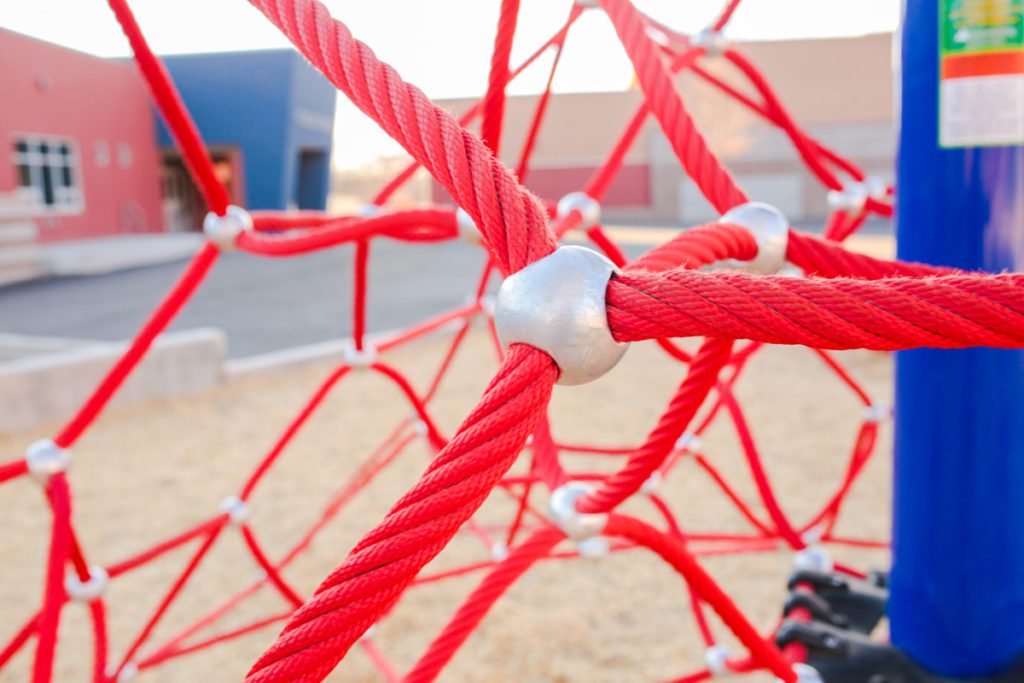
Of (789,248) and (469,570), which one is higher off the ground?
(789,248)

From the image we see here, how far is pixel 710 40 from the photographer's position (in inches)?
38.3

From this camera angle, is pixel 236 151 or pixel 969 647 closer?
pixel 969 647

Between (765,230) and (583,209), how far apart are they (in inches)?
19.4

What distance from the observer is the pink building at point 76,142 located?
7.43m

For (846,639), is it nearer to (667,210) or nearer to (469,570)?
(469,570)

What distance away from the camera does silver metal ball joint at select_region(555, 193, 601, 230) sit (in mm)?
956

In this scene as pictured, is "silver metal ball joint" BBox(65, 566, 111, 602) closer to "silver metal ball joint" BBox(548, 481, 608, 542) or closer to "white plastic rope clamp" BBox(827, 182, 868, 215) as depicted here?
"silver metal ball joint" BBox(548, 481, 608, 542)

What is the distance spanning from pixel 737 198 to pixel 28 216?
6656 millimetres

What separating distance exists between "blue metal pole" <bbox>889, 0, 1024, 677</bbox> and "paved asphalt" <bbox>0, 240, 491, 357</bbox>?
275 centimetres

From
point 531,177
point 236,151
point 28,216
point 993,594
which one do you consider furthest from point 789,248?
point 531,177

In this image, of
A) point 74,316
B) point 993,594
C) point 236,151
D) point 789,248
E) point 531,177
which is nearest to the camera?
point 789,248

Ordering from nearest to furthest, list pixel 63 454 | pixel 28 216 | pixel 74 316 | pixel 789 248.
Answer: pixel 789 248 → pixel 63 454 → pixel 74 316 → pixel 28 216

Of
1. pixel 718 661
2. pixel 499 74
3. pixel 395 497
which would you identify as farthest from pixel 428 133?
pixel 395 497

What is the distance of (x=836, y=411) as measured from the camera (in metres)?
2.05
